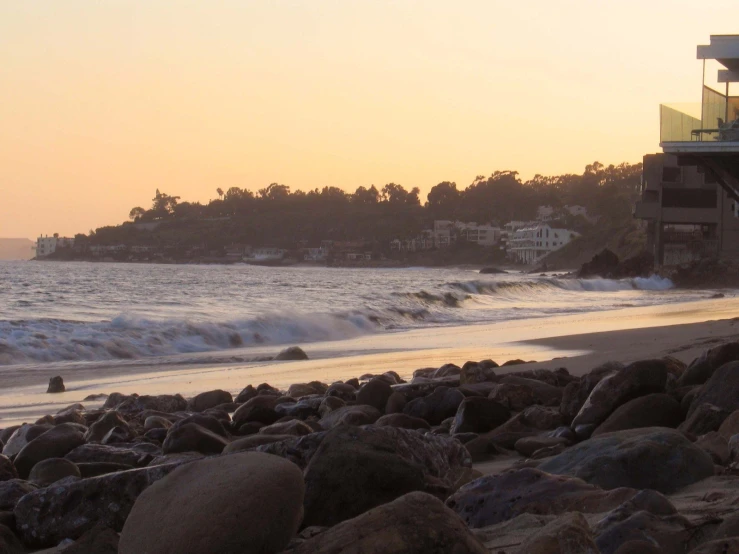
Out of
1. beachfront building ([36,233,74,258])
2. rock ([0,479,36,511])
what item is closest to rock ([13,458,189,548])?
rock ([0,479,36,511])

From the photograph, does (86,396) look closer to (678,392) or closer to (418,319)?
(678,392)

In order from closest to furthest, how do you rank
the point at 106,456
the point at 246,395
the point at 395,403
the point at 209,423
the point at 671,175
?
the point at 106,456
the point at 209,423
the point at 395,403
the point at 246,395
the point at 671,175

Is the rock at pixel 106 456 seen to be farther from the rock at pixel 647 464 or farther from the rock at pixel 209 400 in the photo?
the rock at pixel 209 400

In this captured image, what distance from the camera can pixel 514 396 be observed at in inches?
285

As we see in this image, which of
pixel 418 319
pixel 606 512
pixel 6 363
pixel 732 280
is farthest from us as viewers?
pixel 732 280

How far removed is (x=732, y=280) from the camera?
142 ft

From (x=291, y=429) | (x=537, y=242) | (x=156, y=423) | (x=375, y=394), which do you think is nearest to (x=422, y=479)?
(x=291, y=429)

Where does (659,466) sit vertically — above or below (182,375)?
above

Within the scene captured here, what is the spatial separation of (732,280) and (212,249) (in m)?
107

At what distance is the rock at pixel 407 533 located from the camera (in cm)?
263

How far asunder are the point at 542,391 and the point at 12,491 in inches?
173

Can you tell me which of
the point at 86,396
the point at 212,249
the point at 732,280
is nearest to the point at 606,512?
the point at 86,396

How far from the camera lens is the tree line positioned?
146m

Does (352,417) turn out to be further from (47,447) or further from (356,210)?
(356,210)
